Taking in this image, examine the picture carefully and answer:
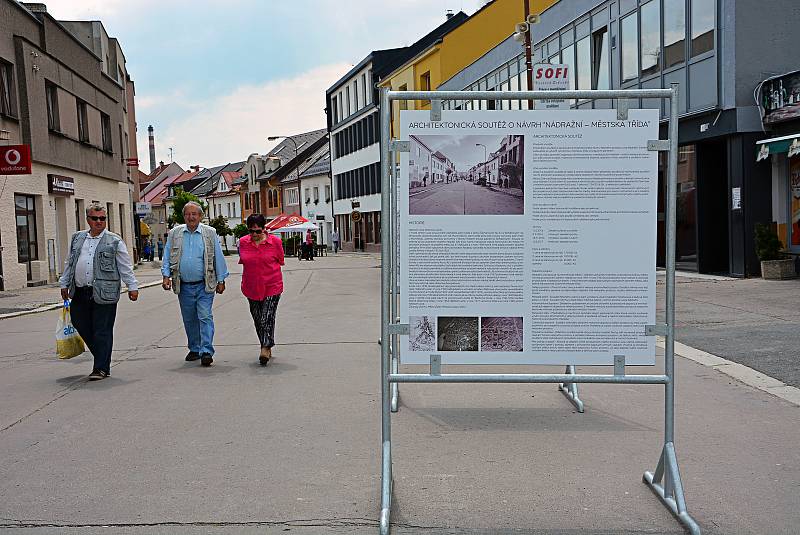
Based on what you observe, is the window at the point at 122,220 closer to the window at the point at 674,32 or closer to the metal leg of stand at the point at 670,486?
the window at the point at 674,32

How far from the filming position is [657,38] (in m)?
21.7

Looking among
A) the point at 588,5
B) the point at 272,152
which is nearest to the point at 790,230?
the point at 588,5

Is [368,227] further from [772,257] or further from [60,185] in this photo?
[772,257]

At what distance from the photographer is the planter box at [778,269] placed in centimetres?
1822

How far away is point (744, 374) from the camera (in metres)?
8.30

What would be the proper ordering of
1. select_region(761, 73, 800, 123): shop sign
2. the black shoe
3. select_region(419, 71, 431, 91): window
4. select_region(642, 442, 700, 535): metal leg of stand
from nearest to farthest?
select_region(642, 442, 700, 535): metal leg of stand, the black shoe, select_region(761, 73, 800, 123): shop sign, select_region(419, 71, 431, 91): window

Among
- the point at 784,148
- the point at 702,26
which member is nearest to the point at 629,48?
the point at 702,26

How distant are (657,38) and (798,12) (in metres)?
3.46

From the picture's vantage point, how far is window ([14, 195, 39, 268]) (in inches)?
999

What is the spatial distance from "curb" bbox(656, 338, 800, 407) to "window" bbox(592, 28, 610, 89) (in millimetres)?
16216

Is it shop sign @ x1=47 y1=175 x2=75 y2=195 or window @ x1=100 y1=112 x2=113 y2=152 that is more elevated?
window @ x1=100 y1=112 x2=113 y2=152

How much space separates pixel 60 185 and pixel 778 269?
2182cm

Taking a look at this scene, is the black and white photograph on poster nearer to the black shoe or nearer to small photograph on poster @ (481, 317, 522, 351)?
small photograph on poster @ (481, 317, 522, 351)

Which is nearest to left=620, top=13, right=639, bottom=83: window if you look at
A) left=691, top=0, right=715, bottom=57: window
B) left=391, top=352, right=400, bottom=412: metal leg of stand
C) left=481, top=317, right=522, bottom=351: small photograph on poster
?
left=691, top=0, right=715, bottom=57: window
